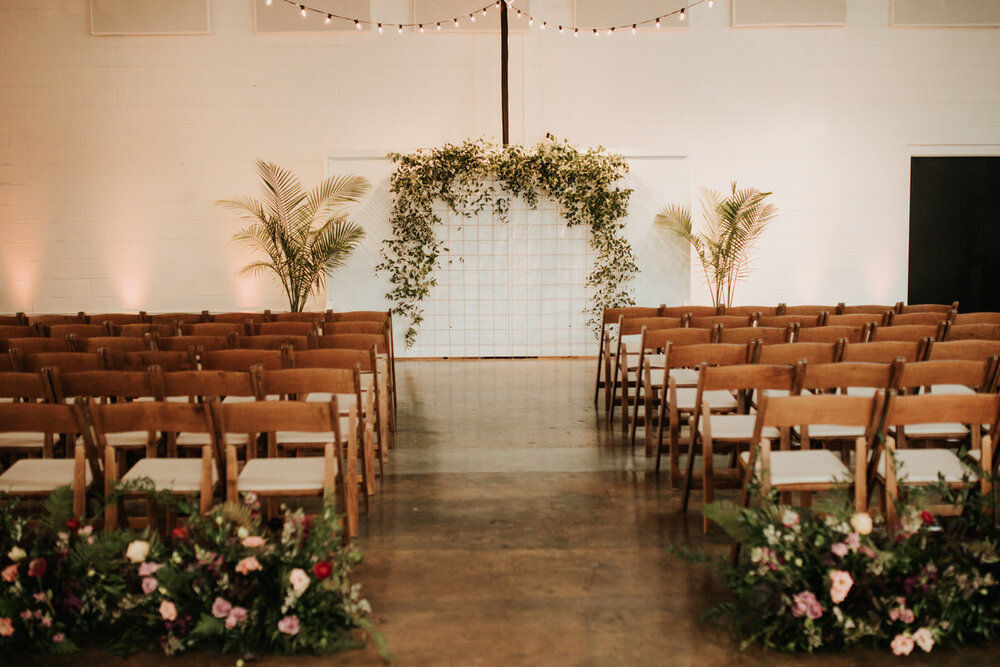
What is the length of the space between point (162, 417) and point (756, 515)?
8.18 feet

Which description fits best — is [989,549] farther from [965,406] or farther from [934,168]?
[934,168]

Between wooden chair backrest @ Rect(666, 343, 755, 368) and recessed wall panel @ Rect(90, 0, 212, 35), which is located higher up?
recessed wall panel @ Rect(90, 0, 212, 35)

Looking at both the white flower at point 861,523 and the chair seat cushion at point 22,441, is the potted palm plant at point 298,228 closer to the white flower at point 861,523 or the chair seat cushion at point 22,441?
the chair seat cushion at point 22,441

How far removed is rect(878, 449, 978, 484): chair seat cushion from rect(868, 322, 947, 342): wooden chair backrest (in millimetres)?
1838

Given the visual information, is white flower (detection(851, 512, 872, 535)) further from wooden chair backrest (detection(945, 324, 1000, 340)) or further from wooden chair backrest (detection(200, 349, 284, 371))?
wooden chair backrest (detection(945, 324, 1000, 340))

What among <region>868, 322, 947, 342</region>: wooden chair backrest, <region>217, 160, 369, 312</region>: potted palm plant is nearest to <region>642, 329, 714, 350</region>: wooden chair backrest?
<region>868, 322, 947, 342</region>: wooden chair backrest

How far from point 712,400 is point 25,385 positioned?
3.85 metres

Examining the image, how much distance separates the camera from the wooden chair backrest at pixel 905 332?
550 cm

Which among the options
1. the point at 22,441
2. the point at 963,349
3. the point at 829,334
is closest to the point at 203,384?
the point at 22,441

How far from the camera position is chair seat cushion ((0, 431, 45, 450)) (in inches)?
167

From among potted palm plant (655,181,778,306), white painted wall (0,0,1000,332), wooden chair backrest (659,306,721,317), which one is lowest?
wooden chair backrest (659,306,721,317)

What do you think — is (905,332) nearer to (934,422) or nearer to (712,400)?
(712,400)

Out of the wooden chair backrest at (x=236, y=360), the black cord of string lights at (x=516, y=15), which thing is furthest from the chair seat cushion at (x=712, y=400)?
the black cord of string lights at (x=516, y=15)

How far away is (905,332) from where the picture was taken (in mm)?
5582
